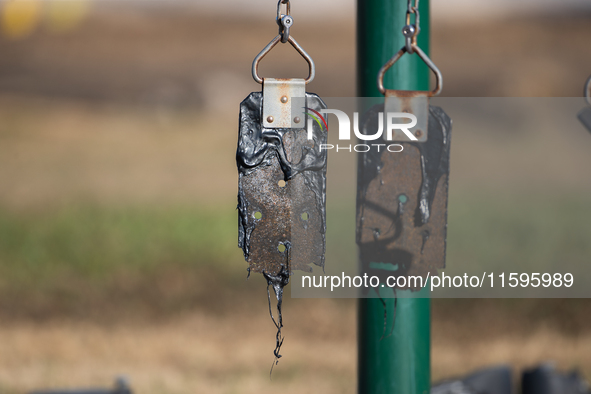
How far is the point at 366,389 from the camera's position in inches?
48.2

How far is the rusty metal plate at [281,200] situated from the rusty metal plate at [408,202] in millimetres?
68

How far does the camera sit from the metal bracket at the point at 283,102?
2.83 ft

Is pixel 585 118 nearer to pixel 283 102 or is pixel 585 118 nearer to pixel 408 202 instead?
pixel 408 202

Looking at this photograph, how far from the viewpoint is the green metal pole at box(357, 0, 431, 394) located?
116cm

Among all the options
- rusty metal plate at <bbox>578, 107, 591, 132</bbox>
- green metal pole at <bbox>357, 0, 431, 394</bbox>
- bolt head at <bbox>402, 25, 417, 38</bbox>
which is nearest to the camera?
bolt head at <bbox>402, 25, 417, 38</bbox>

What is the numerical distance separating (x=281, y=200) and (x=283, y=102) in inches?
5.9

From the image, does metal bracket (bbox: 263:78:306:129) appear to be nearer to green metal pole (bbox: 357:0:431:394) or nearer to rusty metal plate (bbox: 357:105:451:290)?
rusty metal plate (bbox: 357:105:451:290)

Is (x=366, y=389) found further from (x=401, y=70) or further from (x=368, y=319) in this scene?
(x=401, y=70)

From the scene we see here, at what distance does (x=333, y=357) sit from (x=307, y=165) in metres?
2.53

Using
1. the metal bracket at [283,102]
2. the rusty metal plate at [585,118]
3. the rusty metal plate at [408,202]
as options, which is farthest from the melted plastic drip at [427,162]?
the rusty metal plate at [585,118]

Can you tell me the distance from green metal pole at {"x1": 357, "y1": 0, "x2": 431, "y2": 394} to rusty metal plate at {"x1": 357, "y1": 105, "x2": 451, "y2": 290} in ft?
1.08

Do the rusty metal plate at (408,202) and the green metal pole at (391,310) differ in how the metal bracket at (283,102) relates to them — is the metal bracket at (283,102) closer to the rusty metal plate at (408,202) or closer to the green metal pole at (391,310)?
the rusty metal plate at (408,202)

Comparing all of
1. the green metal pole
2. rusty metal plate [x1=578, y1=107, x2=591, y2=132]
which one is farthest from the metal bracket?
rusty metal plate [x1=578, y1=107, x2=591, y2=132]

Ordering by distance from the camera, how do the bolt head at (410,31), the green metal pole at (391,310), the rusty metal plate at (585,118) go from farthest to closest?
the green metal pole at (391,310), the rusty metal plate at (585,118), the bolt head at (410,31)
